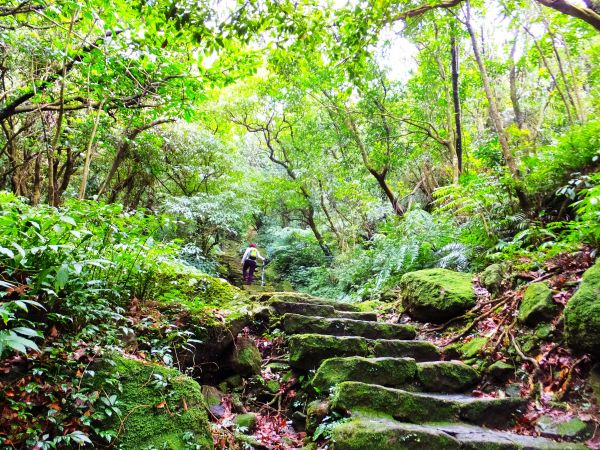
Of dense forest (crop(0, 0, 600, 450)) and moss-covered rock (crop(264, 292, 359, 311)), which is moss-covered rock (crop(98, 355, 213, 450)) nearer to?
dense forest (crop(0, 0, 600, 450))

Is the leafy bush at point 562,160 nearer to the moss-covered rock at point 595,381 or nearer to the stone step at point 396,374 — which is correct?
the moss-covered rock at point 595,381

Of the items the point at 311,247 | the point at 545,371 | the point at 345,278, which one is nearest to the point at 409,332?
the point at 545,371

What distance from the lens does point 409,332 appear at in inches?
194

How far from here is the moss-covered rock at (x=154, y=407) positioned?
91.4 inches

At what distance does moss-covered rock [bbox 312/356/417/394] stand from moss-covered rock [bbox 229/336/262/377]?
0.85m

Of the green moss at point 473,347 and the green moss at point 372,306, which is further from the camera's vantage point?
the green moss at point 372,306

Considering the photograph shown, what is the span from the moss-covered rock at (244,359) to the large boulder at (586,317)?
3.02m

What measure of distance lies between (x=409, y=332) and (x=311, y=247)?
12.8 metres

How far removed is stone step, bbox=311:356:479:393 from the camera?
11.0 ft

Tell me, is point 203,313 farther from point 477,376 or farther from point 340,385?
point 477,376

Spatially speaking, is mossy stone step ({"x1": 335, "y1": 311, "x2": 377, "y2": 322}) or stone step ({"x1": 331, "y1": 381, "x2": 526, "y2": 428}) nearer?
stone step ({"x1": 331, "y1": 381, "x2": 526, "y2": 428})

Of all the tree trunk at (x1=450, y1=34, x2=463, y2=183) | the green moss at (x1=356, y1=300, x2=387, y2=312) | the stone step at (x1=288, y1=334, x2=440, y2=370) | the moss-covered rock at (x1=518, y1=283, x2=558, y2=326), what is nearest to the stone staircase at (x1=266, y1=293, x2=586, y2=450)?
the stone step at (x1=288, y1=334, x2=440, y2=370)

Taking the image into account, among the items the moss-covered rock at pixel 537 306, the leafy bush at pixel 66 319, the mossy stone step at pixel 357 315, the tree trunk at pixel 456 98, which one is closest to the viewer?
the leafy bush at pixel 66 319

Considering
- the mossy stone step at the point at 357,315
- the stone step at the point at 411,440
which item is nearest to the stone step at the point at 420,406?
the stone step at the point at 411,440
